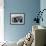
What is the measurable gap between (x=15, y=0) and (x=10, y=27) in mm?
1173

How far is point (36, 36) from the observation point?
2.87m

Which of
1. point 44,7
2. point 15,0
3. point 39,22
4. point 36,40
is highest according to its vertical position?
point 15,0

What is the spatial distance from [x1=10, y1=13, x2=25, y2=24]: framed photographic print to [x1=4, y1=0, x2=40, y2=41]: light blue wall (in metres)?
0.13

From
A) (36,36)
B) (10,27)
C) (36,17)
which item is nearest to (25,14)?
(36,17)

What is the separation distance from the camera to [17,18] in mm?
5805

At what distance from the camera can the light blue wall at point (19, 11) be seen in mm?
5762

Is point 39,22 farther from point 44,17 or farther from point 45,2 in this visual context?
point 45,2

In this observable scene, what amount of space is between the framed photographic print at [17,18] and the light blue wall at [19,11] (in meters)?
0.13

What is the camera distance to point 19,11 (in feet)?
19.0

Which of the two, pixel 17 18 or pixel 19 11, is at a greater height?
pixel 19 11

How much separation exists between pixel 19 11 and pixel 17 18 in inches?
12.3

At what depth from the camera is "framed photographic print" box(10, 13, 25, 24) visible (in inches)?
227

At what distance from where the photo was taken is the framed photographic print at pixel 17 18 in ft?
19.0

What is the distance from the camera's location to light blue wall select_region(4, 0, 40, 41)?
5.76 metres
